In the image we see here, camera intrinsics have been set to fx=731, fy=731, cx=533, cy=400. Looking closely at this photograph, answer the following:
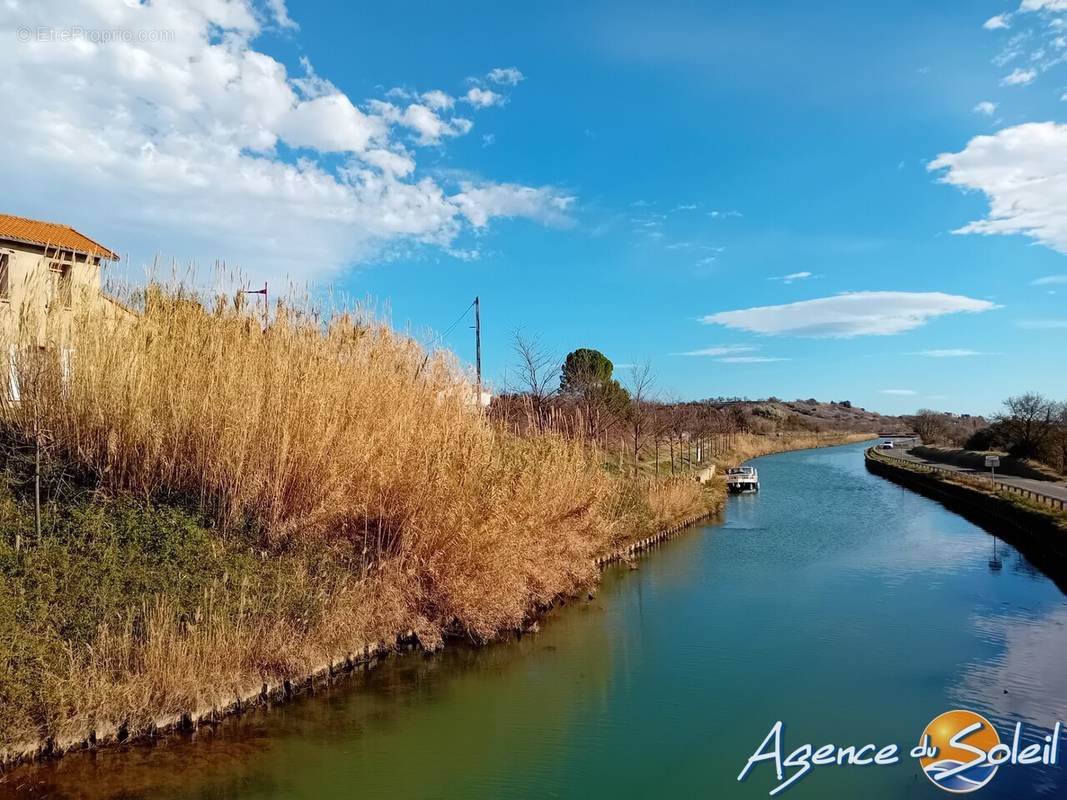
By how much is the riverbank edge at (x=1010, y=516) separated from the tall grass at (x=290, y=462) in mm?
14815

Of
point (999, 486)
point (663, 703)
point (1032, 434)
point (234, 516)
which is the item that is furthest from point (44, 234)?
point (1032, 434)

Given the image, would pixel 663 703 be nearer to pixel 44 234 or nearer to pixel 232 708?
pixel 232 708

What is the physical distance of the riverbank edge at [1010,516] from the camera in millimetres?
18781

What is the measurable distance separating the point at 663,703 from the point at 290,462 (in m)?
5.83

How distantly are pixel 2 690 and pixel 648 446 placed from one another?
1342 inches

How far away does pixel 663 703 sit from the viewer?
368 inches

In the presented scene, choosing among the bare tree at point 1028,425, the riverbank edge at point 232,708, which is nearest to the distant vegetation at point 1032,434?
the bare tree at point 1028,425

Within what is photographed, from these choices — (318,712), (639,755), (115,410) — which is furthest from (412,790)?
(115,410)

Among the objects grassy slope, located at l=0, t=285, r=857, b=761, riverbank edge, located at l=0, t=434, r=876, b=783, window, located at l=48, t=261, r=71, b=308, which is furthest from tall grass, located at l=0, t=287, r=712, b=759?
window, located at l=48, t=261, r=71, b=308

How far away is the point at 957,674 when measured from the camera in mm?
10266

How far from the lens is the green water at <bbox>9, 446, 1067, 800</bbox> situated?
7113 mm

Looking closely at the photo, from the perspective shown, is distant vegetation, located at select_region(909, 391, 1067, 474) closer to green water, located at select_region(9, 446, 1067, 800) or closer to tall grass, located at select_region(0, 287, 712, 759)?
green water, located at select_region(9, 446, 1067, 800)

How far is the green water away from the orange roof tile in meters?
15.3

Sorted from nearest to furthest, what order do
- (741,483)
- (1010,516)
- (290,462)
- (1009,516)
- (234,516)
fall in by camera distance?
1. (234,516)
2. (290,462)
3. (1010,516)
4. (1009,516)
5. (741,483)
